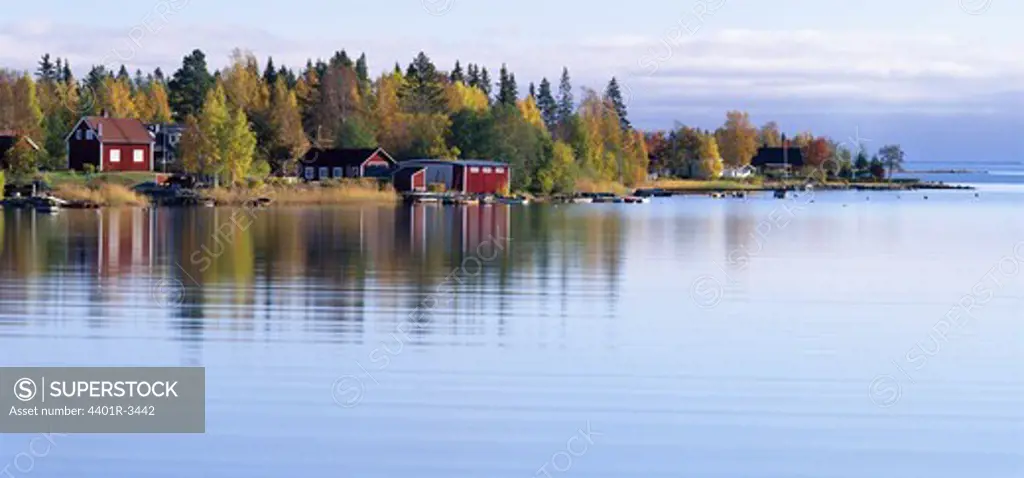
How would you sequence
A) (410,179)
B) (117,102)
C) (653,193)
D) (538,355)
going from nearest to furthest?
1. (538,355)
2. (410,179)
3. (117,102)
4. (653,193)

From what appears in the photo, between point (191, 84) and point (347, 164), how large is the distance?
23443 mm

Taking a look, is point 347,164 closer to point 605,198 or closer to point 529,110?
point 605,198

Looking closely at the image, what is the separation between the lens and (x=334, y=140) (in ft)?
315

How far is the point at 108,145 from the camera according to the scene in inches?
3034

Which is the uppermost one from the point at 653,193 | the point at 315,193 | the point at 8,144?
the point at 8,144

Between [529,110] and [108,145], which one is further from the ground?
[529,110]

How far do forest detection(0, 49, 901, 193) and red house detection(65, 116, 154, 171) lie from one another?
1993 millimetres

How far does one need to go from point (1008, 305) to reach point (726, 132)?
128 meters

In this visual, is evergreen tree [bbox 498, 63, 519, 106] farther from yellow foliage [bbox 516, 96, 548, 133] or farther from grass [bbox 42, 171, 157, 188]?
grass [bbox 42, 171, 157, 188]

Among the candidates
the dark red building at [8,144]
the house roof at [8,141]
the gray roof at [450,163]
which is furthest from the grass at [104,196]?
the gray roof at [450,163]

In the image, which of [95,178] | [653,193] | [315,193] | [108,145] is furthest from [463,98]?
[95,178]

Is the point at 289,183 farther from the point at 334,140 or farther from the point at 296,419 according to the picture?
the point at 296,419

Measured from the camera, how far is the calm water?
12.5m

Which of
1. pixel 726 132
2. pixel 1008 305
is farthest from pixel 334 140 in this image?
pixel 1008 305
